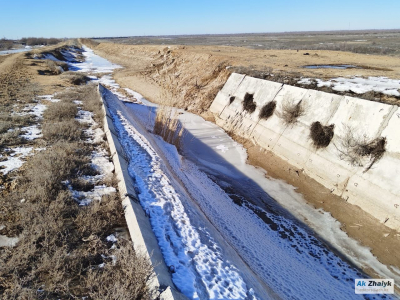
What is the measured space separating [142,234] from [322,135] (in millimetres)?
7554

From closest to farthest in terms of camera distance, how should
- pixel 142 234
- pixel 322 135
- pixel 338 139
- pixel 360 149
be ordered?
pixel 142 234
pixel 360 149
pixel 338 139
pixel 322 135

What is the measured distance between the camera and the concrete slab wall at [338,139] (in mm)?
7012

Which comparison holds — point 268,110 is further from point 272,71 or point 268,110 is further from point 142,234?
point 142,234

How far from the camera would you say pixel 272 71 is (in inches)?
608

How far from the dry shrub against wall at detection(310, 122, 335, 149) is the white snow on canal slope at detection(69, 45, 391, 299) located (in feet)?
6.44

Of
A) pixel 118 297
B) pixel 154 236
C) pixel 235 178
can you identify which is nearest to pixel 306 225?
pixel 235 178

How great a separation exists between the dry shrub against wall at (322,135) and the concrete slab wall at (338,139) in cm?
15

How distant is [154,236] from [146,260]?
0.79m

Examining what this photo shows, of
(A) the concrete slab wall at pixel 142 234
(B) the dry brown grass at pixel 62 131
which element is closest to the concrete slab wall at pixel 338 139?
(A) the concrete slab wall at pixel 142 234

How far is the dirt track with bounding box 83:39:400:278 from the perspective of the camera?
6.69m

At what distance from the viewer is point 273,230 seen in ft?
22.7

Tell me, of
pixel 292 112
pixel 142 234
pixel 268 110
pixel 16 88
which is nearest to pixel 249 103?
pixel 268 110

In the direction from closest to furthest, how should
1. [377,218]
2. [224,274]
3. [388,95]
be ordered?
[224,274] < [377,218] < [388,95]

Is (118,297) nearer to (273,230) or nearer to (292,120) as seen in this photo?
(273,230)
